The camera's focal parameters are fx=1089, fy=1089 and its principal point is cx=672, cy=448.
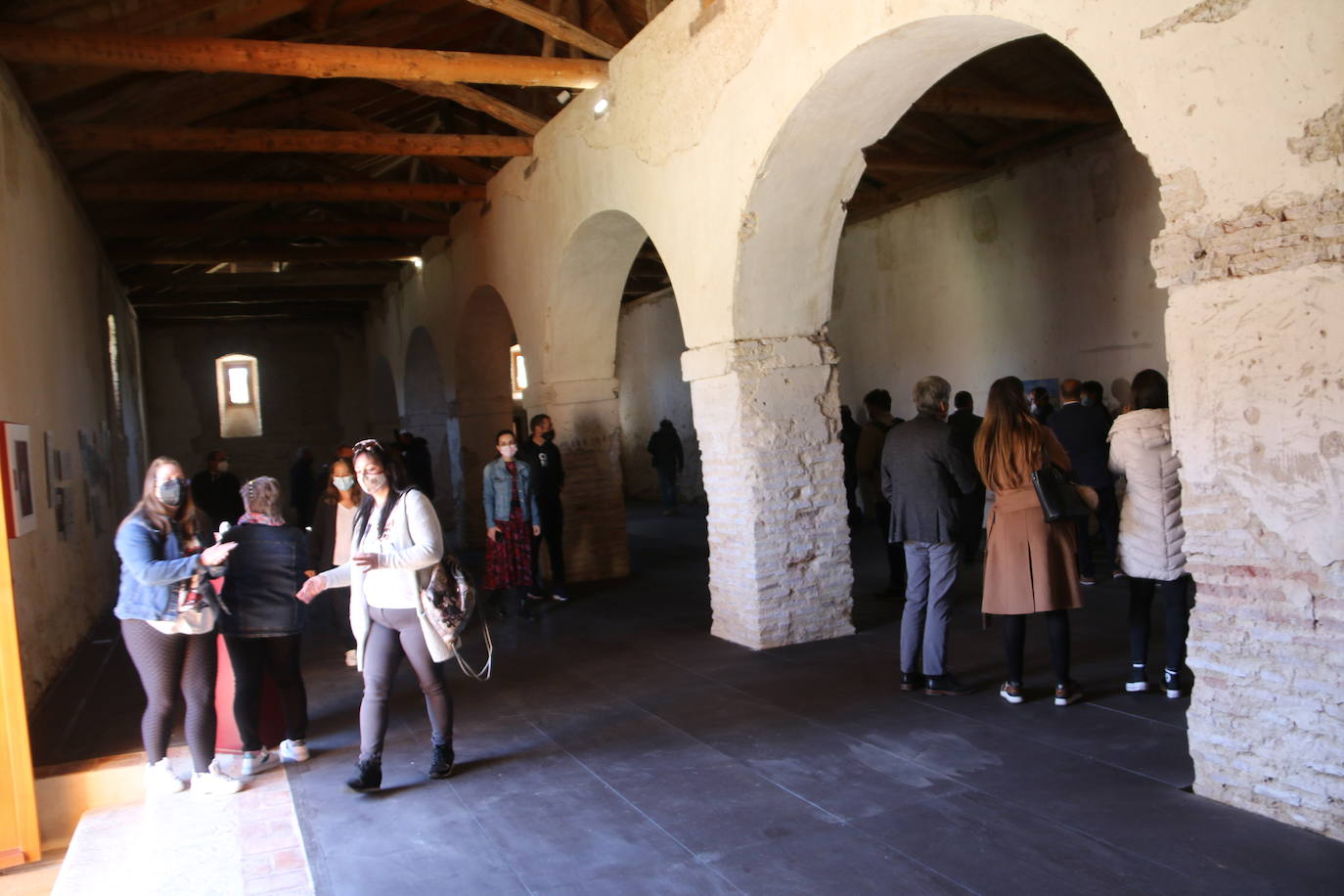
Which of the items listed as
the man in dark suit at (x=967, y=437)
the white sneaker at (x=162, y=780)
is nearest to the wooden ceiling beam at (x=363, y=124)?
the man in dark suit at (x=967, y=437)

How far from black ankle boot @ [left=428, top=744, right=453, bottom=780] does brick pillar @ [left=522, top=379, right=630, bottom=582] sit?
561cm

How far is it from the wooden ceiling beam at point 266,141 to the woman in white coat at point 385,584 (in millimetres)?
6269

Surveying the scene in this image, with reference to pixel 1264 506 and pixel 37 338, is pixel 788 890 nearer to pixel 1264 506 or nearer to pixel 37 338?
pixel 1264 506

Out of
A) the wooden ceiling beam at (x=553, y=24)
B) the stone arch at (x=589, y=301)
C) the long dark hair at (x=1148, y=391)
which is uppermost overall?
the wooden ceiling beam at (x=553, y=24)

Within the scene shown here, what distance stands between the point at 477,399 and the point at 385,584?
32.9 feet

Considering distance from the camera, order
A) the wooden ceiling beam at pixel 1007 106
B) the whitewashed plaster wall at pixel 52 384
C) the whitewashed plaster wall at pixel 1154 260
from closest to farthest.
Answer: the whitewashed plaster wall at pixel 1154 260 → the whitewashed plaster wall at pixel 52 384 → the wooden ceiling beam at pixel 1007 106

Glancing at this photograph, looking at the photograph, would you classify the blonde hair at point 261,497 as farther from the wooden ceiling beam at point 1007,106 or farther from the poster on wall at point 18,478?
the wooden ceiling beam at point 1007,106

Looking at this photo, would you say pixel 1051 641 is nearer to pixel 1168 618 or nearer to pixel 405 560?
pixel 1168 618

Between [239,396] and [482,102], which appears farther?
[239,396]

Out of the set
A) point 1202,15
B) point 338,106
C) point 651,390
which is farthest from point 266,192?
point 1202,15

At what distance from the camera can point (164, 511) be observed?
4961mm

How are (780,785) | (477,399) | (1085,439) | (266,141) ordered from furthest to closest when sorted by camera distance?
(477,399) → (266,141) → (1085,439) → (780,785)

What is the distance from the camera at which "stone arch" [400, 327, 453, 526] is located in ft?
58.9

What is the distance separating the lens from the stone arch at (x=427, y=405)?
1795 centimetres
